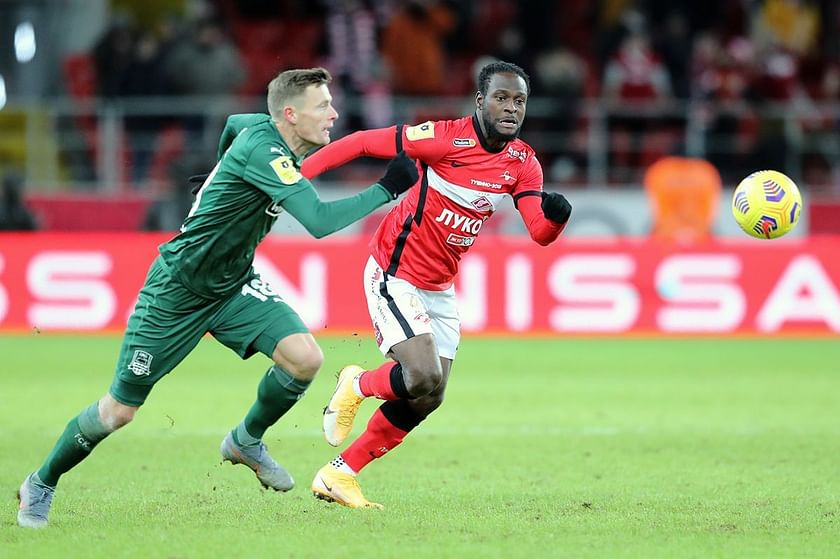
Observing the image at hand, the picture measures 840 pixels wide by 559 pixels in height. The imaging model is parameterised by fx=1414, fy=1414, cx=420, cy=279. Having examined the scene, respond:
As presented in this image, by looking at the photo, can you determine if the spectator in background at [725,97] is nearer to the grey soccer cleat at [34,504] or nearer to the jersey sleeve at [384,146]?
the jersey sleeve at [384,146]

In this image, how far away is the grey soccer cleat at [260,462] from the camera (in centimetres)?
699

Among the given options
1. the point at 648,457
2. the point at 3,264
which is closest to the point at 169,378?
Answer: the point at 3,264

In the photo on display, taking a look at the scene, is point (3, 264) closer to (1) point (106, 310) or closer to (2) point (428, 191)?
(1) point (106, 310)

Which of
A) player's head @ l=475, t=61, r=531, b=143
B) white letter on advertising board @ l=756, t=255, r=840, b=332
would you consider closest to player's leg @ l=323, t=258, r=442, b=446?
player's head @ l=475, t=61, r=531, b=143

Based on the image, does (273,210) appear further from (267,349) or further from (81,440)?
(81,440)

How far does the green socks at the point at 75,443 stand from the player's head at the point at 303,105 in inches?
61.7

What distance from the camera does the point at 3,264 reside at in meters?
15.5

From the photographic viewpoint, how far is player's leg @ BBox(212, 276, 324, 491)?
671 centimetres

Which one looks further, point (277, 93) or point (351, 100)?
→ point (351, 100)

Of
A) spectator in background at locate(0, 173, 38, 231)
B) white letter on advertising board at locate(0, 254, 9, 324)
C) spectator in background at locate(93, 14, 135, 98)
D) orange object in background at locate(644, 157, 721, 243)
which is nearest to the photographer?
white letter on advertising board at locate(0, 254, 9, 324)

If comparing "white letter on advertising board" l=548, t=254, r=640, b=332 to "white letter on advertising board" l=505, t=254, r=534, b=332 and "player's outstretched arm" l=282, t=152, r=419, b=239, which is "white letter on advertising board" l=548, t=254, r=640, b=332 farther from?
"player's outstretched arm" l=282, t=152, r=419, b=239

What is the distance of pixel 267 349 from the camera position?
6.72 meters

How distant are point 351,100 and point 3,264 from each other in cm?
505

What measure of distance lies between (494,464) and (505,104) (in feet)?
7.93
